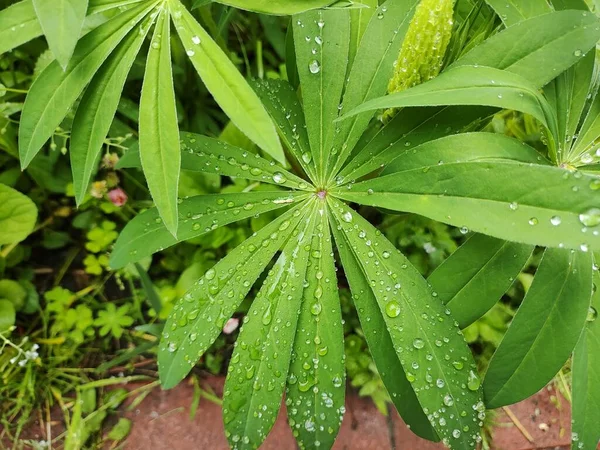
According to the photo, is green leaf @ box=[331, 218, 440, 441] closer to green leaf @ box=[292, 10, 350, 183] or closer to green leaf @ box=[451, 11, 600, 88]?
green leaf @ box=[292, 10, 350, 183]

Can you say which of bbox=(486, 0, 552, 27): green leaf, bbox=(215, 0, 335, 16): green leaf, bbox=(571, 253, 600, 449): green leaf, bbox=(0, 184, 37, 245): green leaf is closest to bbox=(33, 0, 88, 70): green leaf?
bbox=(215, 0, 335, 16): green leaf

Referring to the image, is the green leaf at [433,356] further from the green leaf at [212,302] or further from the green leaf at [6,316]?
the green leaf at [6,316]

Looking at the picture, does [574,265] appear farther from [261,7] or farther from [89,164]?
[89,164]

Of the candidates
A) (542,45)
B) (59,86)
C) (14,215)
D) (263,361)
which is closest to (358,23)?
(542,45)

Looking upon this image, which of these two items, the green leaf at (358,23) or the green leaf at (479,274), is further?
the green leaf at (358,23)

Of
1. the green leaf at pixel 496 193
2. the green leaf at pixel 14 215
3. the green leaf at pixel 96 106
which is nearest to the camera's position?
the green leaf at pixel 496 193

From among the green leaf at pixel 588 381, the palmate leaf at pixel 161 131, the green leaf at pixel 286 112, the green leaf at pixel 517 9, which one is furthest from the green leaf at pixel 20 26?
the green leaf at pixel 588 381

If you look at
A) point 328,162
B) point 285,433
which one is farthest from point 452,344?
point 285,433
